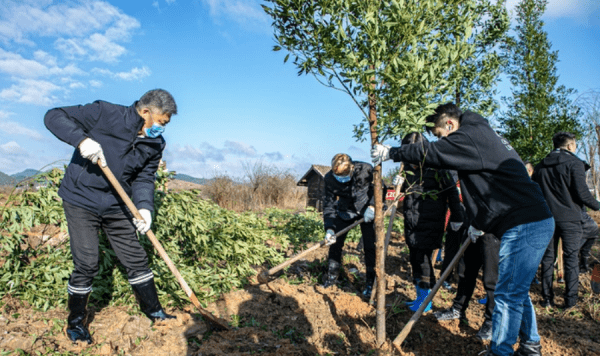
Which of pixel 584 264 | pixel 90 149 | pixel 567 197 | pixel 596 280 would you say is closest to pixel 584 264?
pixel 584 264

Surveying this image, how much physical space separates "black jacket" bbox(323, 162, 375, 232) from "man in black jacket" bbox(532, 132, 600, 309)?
6.72 ft

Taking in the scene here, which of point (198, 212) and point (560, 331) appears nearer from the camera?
point (560, 331)

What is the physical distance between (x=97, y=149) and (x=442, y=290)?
4.58 m

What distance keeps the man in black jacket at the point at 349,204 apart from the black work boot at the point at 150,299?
208 centimetres

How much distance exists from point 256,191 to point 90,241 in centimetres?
1410

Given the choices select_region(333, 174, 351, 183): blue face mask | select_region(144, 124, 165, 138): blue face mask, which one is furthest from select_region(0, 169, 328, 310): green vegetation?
select_region(333, 174, 351, 183): blue face mask

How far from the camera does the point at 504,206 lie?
261 cm

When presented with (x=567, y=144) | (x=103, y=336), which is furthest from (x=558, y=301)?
(x=103, y=336)

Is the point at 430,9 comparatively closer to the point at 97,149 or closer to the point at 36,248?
the point at 97,149

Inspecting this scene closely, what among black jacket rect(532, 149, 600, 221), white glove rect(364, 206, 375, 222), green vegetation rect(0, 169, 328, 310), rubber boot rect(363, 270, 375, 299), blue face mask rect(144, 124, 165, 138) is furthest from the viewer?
rubber boot rect(363, 270, 375, 299)

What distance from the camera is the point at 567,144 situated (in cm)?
439

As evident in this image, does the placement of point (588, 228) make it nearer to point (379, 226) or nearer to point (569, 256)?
point (569, 256)

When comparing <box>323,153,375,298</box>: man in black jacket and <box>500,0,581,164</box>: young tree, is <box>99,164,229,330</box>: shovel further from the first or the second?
<box>500,0,581,164</box>: young tree

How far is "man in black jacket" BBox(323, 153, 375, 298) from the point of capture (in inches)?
183
